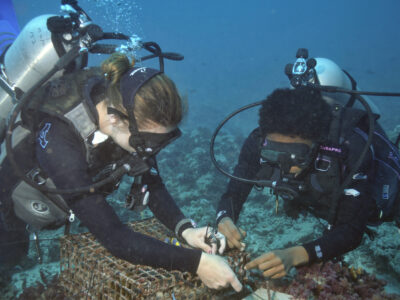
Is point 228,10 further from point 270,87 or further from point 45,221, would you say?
point 45,221

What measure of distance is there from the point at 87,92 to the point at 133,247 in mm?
1295

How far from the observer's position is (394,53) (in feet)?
257

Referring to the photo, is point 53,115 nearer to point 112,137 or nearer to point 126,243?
point 112,137

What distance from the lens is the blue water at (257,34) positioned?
A: 56.1m

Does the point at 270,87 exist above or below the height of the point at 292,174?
below

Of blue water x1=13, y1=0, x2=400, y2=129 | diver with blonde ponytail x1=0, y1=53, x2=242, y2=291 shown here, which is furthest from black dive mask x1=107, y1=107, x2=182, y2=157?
blue water x1=13, y1=0, x2=400, y2=129

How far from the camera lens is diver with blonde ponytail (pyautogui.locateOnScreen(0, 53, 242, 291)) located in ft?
6.52

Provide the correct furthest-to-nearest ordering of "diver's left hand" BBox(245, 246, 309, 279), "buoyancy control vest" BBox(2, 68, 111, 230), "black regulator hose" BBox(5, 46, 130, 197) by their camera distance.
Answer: "diver's left hand" BBox(245, 246, 309, 279) < "buoyancy control vest" BBox(2, 68, 111, 230) < "black regulator hose" BBox(5, 46, 130, 197)

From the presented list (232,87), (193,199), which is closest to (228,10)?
(232,87)

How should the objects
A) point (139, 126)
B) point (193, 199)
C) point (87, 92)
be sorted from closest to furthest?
point (139, 126) → point (87, 92) → point (193, 199)

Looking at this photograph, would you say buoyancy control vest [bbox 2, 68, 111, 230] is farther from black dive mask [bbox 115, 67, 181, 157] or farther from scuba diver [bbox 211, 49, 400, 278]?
scuba diver [bbox 211, 49, 400, 278]

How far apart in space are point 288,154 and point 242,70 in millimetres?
82571

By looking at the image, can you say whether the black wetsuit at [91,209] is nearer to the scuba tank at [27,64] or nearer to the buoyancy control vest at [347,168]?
the scuba tank at [27,64]

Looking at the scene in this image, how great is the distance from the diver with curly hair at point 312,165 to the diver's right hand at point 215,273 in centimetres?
52
